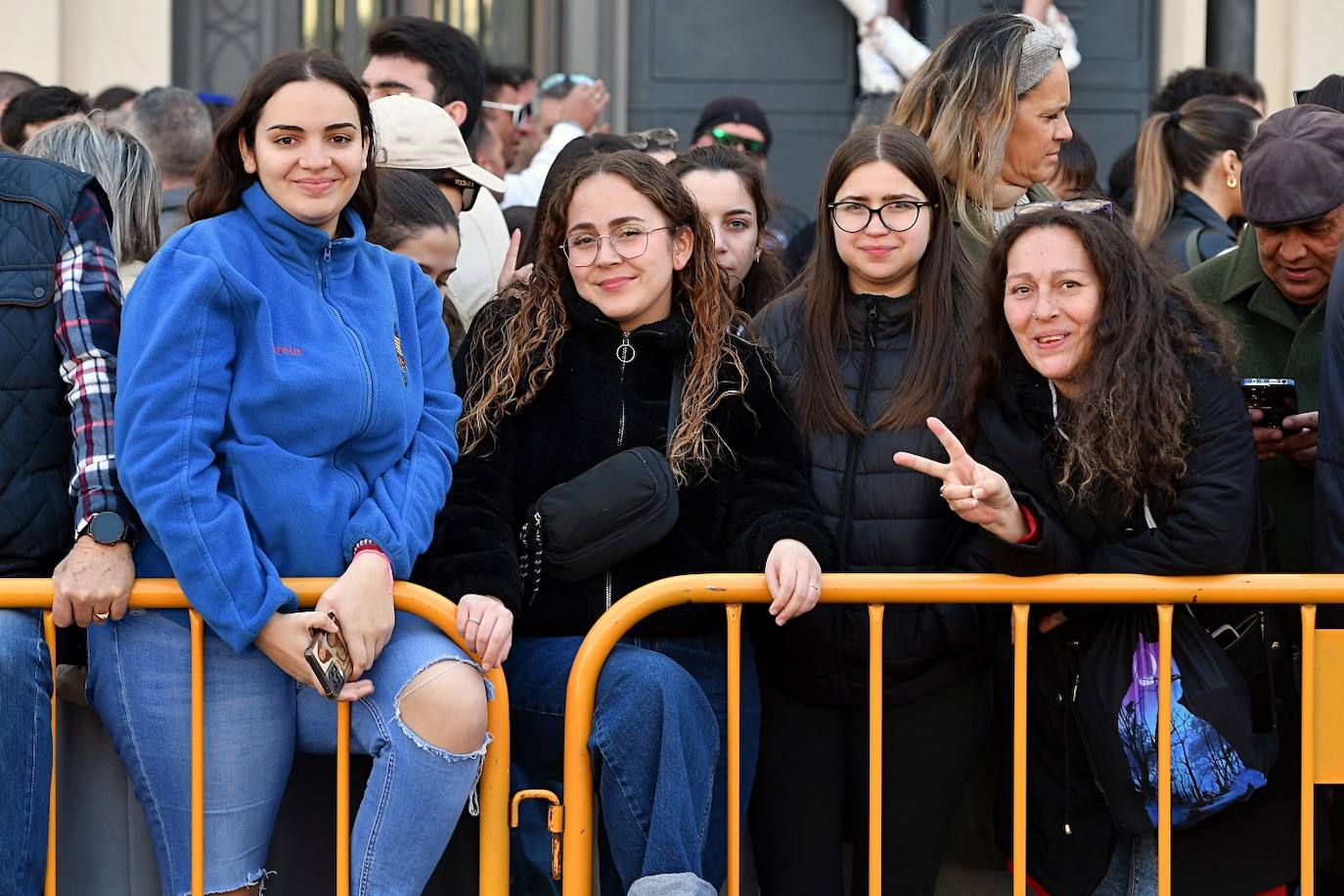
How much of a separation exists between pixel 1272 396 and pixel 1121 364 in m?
0.55

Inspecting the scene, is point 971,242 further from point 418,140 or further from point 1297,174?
point 418,140

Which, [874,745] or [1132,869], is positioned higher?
[874,745]

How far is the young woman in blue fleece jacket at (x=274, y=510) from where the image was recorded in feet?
11.2

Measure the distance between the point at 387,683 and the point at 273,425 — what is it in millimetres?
572

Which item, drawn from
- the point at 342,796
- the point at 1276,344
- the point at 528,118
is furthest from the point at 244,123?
the point at 528,118

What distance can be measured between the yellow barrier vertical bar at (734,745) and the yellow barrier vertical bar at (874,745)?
0.28m

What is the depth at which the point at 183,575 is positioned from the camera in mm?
3393

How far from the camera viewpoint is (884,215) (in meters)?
4.04

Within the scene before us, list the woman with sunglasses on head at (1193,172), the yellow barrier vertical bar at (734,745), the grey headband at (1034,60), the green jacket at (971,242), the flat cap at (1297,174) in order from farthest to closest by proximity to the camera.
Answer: the woman with sunglasses on head at (1193,172)
the grey headband at (1034,60)
the green jacket at (971,242)
the flat cap at (1297,174)
the yellow barrier vertical bar at (734,745)

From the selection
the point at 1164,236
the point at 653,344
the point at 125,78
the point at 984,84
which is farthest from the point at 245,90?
the point at 125,78

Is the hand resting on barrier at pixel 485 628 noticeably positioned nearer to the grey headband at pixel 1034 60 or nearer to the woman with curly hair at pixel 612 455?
the woman with curly hair at pixel 612 455

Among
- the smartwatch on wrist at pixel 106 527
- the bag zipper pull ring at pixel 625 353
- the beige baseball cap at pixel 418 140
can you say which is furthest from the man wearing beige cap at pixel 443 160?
the smartwatch on wrist at pixel 106 527

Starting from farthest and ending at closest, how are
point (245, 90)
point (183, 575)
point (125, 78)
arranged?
point (125, 78) < point (245, 90) < point (183, 575)

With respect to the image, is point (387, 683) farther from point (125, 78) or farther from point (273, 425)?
point (125, 78)
